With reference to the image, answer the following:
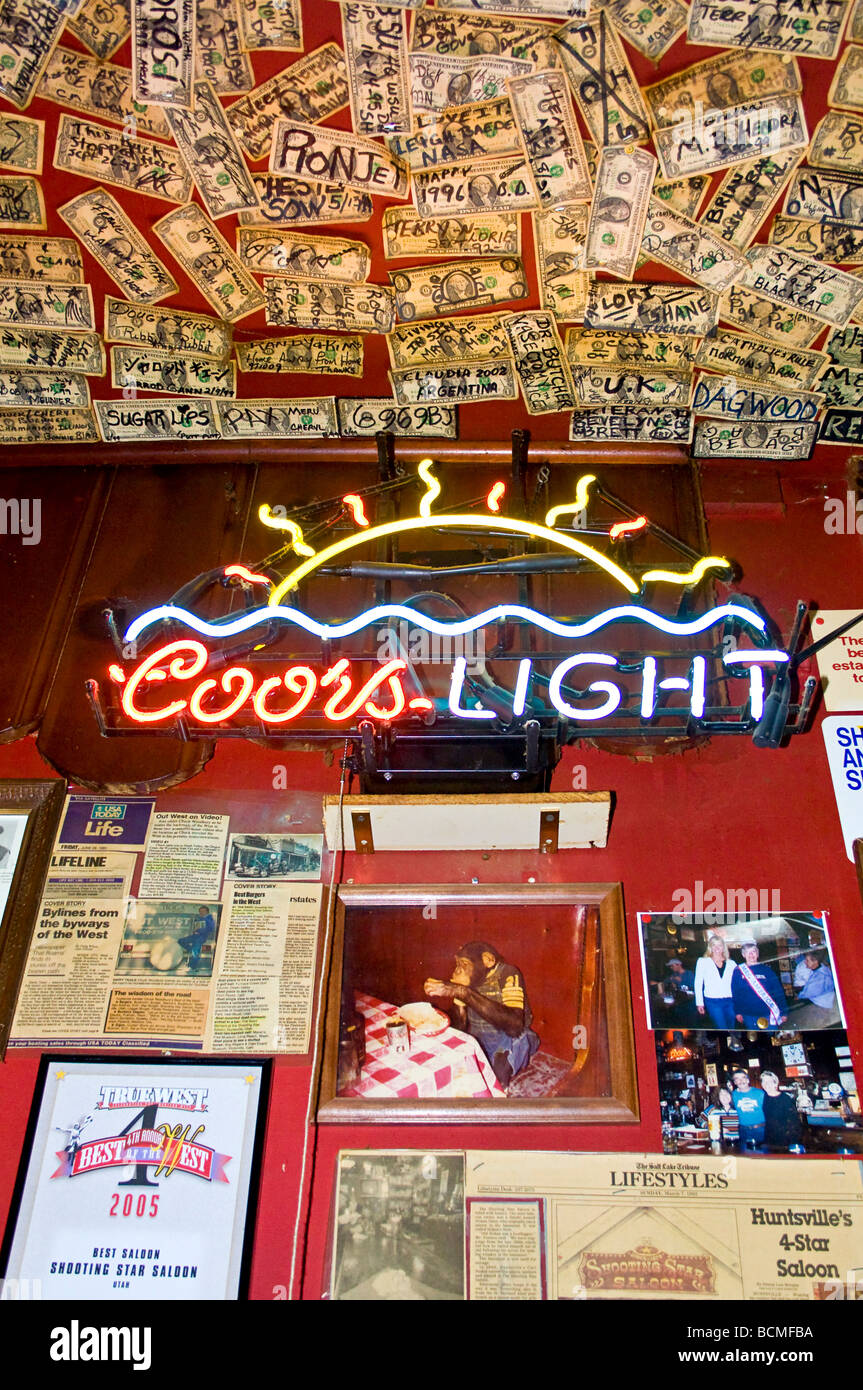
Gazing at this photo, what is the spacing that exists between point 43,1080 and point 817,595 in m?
3.67

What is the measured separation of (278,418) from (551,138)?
67.1 inches

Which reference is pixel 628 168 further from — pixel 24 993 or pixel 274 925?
pixel 24 993

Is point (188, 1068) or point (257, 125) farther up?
point (257, 125)

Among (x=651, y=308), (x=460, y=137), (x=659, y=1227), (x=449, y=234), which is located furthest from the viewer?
(x=651, y=308)

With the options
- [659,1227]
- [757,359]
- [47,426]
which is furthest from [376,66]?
[659,1227]

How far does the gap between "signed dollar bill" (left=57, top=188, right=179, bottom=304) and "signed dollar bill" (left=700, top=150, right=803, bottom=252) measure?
87.5 inches

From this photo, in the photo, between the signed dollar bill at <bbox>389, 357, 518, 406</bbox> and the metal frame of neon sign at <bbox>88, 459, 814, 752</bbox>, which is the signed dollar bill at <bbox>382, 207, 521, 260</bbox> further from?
the metal frame of neon sign at <bbox>88, 459, 814, 752</bbox>

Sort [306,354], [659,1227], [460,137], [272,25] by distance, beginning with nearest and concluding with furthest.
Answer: [659,1227] < [272,25] < [460,137] < [306,354]

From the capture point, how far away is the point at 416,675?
3.80 m

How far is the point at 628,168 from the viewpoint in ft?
12.4

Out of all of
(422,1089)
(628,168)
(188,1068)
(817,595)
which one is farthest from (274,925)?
(628,168)

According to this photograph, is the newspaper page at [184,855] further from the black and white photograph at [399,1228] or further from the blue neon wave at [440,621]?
the black and white photograph at [399,1228]

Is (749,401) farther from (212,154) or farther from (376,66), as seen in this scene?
(212,154)

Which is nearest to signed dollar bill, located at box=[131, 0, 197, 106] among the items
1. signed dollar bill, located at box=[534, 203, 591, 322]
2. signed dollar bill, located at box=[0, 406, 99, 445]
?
signed dollar bill, located at box=[534, 203, 591, 322]
